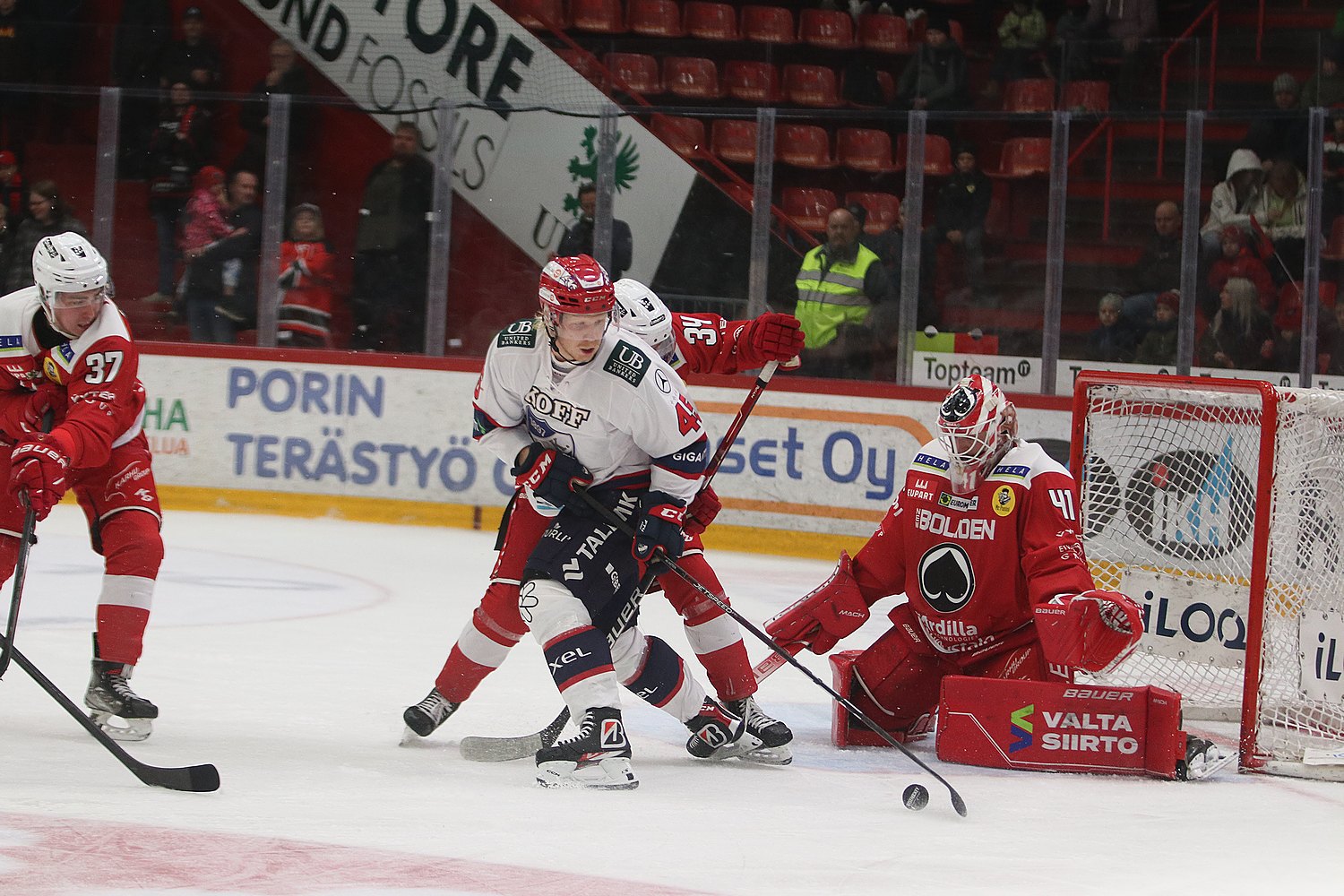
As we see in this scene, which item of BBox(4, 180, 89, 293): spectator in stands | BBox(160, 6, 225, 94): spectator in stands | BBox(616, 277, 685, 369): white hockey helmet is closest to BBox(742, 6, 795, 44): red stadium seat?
BBox(160, 6, 225, 94): spectator in stands

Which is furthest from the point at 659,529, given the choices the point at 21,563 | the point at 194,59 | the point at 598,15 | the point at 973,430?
the point at 598,15

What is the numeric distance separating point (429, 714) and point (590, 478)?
682 millimetres

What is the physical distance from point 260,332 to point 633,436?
482 centimetres

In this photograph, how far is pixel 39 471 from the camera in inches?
142

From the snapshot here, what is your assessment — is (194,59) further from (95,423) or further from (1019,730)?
(1019,730)

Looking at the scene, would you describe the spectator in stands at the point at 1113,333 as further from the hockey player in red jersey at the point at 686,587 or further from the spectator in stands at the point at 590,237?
the hockey player in red jersey at the point at 686,587

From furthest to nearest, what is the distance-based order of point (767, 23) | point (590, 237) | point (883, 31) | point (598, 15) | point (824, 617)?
point (767, 23) → point (883, 31) → point (598, 15) → point (590, 237) → point (824, 617)

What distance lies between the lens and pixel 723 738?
13.1 ft

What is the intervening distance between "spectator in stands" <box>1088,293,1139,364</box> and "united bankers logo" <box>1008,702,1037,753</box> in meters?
3.75

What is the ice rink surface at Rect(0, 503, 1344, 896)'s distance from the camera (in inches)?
116

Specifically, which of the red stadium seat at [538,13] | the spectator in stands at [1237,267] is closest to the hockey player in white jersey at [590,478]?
the spectator in stands at [1237,267]

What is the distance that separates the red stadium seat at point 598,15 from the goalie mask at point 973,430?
5.96m

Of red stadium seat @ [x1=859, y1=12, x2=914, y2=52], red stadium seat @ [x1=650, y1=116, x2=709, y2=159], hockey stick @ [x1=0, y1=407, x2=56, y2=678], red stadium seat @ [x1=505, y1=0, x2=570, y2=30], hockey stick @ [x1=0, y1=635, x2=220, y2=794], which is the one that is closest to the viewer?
hockey stick @ [x1=0, y1=635, x2=220, y2=794]

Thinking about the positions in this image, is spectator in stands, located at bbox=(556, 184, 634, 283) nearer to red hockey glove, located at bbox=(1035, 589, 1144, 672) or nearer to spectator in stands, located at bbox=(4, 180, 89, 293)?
spectator in stands, located at bbox=(4, 180, 89, 293)
